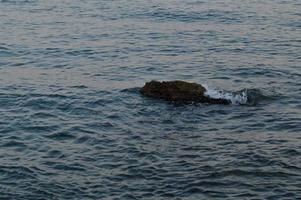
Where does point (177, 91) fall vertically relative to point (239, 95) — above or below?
above

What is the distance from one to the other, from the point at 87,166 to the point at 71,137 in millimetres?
2500

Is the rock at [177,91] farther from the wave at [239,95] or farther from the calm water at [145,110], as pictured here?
the calm water at [145,110]

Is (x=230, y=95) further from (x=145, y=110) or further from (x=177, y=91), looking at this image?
(x=145, y=110)

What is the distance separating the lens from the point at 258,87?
23109mm

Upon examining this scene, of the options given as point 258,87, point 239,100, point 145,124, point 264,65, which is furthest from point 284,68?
point 145,124

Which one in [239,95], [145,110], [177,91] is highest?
[177,91]

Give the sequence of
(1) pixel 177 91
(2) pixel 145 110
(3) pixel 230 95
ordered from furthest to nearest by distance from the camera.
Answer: (1) pixel 177 91
(3) pixel 230 95
(2) pixel 145 110

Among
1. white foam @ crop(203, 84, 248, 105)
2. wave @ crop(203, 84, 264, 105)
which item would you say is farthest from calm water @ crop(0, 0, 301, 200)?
white foam @ crop(203, 84, 248, 105)

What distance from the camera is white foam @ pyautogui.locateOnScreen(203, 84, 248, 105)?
21567 millimetres

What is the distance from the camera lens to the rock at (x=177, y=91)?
71.1 ft

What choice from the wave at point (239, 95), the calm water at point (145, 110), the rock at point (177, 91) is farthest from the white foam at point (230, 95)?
the calm water at point (145, 110)

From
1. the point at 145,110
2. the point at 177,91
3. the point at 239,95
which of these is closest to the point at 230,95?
the point at 239,95

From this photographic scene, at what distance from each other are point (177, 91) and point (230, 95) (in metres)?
2.12

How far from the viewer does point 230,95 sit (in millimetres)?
21844
